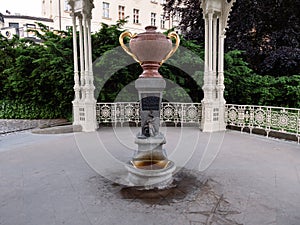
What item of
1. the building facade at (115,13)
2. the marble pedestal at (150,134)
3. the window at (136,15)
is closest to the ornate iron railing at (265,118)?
the marble pedestal at (150,134)

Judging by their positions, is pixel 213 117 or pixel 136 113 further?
pixel 136 113

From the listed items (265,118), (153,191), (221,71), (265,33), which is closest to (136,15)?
(265,33)

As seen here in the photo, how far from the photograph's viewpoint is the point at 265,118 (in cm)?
592

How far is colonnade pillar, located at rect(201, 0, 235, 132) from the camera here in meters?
6.48

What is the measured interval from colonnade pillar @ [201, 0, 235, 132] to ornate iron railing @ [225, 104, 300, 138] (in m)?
0.31

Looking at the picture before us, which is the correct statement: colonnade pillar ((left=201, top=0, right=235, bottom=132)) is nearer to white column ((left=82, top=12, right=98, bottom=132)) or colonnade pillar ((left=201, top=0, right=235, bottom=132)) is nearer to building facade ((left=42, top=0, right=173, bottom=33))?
white column ((left=82, top=12, right=98, bottom=132))

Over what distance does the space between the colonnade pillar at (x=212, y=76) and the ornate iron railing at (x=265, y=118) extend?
31 centimetres

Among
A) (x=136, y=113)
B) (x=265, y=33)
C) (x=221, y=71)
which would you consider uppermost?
(x=265, y=33)

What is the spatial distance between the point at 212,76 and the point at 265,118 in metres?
1.68

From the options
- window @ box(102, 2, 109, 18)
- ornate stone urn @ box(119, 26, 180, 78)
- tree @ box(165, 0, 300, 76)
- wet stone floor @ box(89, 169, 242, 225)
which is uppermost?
window @ box(102, 2, 109, 18)

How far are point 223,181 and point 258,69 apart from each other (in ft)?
27.8

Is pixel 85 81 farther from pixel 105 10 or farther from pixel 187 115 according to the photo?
pixel 105 10

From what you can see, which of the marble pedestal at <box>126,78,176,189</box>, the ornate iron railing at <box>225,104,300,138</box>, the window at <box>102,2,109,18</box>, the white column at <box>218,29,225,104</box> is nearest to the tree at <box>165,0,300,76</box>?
the white column at <box>218,29,225,104</box>

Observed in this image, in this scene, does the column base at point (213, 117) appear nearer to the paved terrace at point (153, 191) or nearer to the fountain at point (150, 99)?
the paved terrace at point (153, 191)
